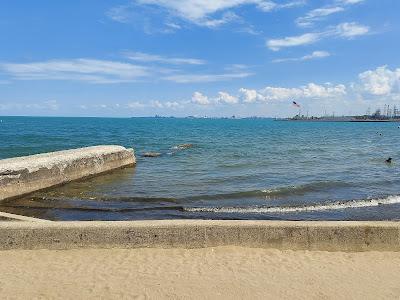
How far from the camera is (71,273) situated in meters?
5.81

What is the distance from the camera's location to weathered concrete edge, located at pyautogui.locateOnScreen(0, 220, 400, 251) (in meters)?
6.77

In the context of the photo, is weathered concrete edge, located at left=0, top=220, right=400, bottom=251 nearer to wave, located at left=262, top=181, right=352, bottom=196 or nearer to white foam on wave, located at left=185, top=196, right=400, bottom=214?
white foam on wave, located at left=185, top=196, right=400, bottom=214

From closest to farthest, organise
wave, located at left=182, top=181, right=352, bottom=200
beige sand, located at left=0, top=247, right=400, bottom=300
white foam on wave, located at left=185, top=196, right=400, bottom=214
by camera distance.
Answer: beige sand, located at left=0, top=247, right=400, bottom=300 < white foam on wave, located at left=185, top=196, right=400, bottom=214 < wave, located at left=182, top=181, right=352, bottom=200

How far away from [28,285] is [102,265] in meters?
1.09

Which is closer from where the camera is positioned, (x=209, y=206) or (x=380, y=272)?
(x=380, y=272)

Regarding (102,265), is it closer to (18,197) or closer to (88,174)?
(18,197)

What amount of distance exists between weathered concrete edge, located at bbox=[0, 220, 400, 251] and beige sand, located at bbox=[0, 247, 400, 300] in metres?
0.15

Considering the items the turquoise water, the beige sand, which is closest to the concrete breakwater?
the turquoise water

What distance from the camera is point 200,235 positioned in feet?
22.4

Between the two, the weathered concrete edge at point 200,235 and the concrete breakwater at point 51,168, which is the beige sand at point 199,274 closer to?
the weathered concrete edge at point 200,235

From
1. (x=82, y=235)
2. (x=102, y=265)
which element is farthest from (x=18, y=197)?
(x=102, y=265)

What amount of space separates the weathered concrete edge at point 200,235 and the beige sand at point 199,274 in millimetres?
153

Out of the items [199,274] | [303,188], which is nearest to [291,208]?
[303,188]

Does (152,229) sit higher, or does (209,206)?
(152,229)
